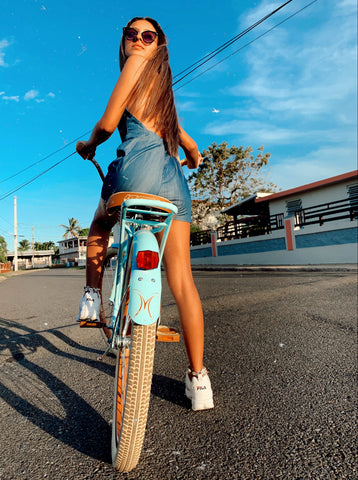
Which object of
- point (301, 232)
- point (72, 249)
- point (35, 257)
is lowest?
point (35, 257)

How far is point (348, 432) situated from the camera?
1.43 m

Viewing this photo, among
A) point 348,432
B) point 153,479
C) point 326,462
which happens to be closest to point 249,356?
point 348,432

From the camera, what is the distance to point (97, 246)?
1.88 meters

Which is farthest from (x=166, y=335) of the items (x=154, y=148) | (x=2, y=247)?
(x=2, y=247)

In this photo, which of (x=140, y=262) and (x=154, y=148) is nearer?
(x=140, y=262)

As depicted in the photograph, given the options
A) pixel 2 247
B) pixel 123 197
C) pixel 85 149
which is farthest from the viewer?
pixel 2 247

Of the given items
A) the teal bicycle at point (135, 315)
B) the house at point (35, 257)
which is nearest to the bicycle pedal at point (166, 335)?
the teal bicycle at point (135, 315)

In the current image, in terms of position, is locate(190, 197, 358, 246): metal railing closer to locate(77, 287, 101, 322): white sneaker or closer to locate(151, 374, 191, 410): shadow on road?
locate(151, 374, 191, 410): shadow on road

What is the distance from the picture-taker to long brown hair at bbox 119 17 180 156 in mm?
1592

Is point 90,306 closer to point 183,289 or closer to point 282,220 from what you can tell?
point 183,289

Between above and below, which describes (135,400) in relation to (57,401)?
above

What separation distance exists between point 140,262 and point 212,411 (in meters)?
0.92

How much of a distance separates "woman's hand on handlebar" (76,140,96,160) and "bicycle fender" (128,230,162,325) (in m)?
0.75

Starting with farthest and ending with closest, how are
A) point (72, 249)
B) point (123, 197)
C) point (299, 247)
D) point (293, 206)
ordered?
1. point (72, 249)
2. point (293, 206)
3. point (299, 247)
4. point (123, 197)
